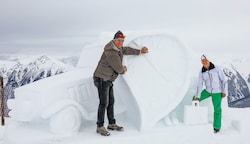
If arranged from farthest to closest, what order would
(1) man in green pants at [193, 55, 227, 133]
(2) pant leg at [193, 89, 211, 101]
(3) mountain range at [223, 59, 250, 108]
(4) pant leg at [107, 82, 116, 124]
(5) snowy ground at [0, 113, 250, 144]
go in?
(3) mountain range at [223, 59, 250, 108] < (2) pant leg at [193, 89, 211, 101] < (1) man in green pants at [193, 55, 227, 133] < (4) pant leg at [107, 82, 116, 124] < (5) snowy ground at [0, 113, 250, 144]

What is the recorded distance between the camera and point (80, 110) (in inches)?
170

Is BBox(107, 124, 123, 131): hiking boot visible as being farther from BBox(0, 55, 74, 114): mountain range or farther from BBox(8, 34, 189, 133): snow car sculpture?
BBox(0, 55, 74, 114): mountain range

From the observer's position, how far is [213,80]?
473 centimetres

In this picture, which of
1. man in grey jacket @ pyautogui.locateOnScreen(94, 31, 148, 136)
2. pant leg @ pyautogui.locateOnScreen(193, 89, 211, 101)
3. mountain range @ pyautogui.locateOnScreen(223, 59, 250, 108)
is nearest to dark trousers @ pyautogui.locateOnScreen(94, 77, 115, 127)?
man in grey jacket @ pyautogui.locateOnScreen(94, 31, 148, 136)

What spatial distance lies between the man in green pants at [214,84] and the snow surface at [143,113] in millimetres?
190

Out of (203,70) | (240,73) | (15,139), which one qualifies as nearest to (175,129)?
(203,70)

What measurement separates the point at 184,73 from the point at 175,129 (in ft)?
2.47

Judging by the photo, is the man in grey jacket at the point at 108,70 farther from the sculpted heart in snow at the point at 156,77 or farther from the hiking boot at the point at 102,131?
the sculpted heart in snow at the point at 156,77

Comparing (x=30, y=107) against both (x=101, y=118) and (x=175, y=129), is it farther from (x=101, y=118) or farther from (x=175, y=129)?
(x=175, y=129)

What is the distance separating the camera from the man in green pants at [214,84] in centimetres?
473

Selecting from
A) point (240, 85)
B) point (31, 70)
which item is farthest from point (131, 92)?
point (31, 70)

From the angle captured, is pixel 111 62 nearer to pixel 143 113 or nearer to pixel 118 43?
pixel 118 43

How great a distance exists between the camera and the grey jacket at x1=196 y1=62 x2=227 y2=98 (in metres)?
4.73

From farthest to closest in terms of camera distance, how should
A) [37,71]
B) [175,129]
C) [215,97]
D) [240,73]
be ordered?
[37,71] < [240,73] < [215,97] < [175,129]
